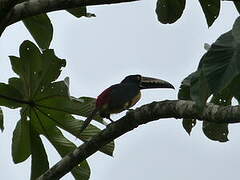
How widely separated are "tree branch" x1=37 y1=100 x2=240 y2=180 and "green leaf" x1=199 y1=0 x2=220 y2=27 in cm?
114

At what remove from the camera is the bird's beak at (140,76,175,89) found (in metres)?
5.77

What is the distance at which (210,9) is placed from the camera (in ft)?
17.0

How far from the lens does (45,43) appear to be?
5.61 meters

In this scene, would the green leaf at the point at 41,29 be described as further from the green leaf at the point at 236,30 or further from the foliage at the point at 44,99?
the green leaf at the point at 236,30

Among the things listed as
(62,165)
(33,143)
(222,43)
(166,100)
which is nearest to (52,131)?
(33,143)

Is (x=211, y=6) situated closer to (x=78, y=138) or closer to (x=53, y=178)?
(x=78, y=138)

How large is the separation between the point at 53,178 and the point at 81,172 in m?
1.04

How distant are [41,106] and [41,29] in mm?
556

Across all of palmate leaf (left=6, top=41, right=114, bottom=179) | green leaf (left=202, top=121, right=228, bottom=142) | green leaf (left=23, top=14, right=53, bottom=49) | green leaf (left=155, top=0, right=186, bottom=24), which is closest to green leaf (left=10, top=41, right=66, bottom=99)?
palmate leaf (left=6, top=41, right=114, bottom=179)

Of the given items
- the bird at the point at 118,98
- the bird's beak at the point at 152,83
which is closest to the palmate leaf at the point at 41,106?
the bird at the point at 118,98

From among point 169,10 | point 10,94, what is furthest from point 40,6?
point 169,10

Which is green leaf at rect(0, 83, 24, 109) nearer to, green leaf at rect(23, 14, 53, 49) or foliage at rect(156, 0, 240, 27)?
green leaf at rect(23, 14, 53, 49)

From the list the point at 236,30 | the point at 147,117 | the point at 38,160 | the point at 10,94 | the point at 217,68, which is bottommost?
the point at 38,160

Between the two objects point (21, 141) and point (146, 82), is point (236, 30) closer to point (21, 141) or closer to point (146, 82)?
point (21, 141)
